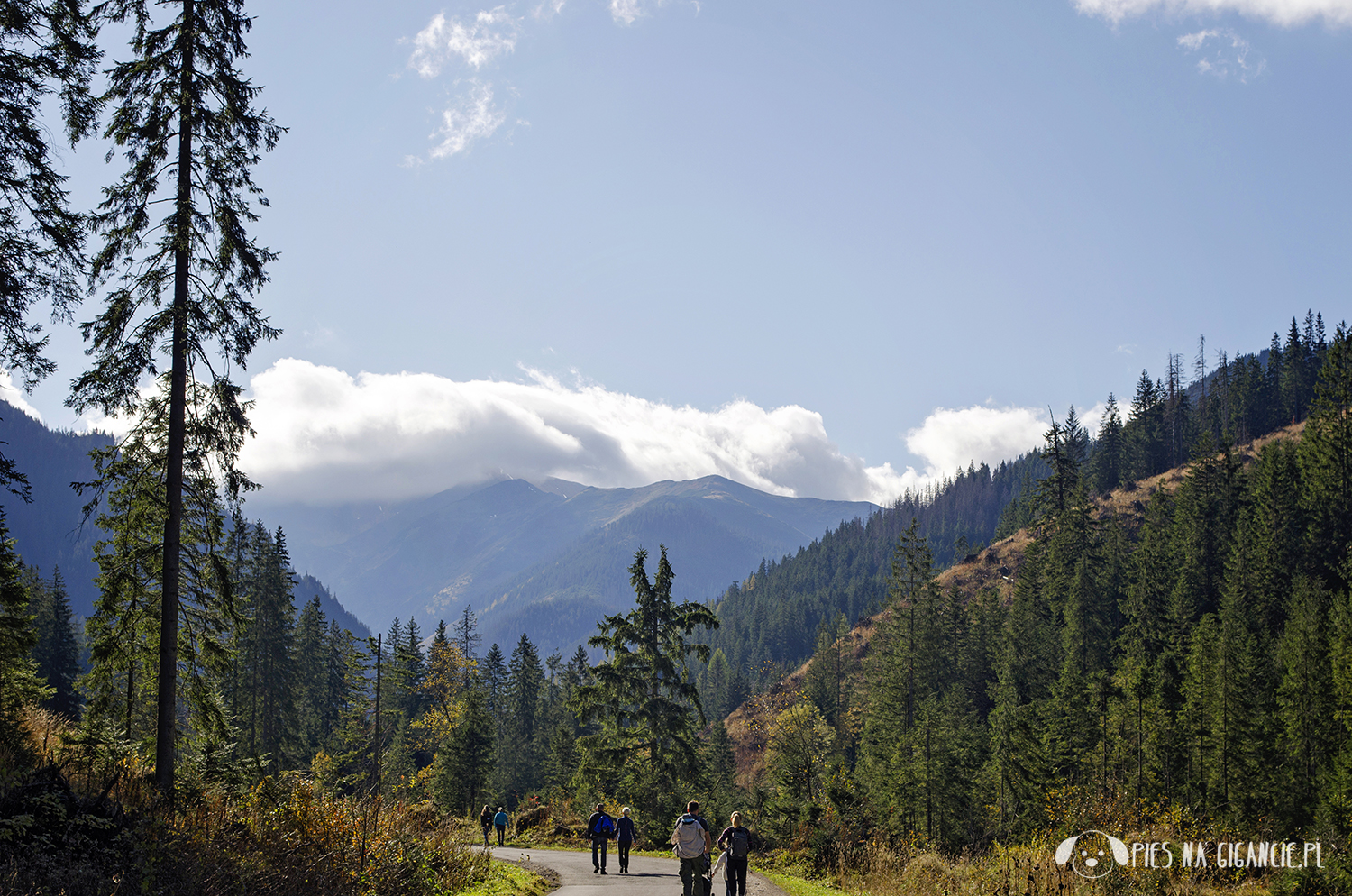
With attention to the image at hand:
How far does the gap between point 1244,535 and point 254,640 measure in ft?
230

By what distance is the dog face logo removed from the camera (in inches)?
557

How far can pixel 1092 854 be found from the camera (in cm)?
1465

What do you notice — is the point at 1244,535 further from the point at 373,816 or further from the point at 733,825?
the point at 373,816

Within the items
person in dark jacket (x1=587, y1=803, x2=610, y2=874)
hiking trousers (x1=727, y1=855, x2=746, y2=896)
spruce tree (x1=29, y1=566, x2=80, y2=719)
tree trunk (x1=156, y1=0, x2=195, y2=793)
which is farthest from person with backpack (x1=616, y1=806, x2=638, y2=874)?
spruce tree (x1=29, y1=566, x2=80, y2=719)

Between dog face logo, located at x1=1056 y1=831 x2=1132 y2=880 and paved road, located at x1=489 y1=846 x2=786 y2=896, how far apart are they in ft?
20.0

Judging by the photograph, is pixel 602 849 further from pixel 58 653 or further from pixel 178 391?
pixel 58 653

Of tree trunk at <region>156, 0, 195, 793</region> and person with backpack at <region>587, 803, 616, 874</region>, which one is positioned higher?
tree trunk at <region>156, 0, 195, 793</region>

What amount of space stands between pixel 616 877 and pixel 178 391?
15.1 meters

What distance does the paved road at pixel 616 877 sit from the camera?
660 inches

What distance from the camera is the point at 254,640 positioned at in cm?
4544

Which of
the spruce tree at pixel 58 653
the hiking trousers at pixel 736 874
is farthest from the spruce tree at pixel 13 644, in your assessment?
the spruce tree at pixel 58 653

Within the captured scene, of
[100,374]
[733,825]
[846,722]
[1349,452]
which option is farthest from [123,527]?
[846,722]

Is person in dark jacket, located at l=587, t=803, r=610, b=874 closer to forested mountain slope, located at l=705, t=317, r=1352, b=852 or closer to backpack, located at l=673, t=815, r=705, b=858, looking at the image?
backpack, located at l=673, t=815, r=705, b=858

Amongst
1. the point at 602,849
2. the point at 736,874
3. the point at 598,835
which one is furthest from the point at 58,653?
the point at 736,874
